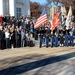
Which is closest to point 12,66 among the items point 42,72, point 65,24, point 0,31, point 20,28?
point 42,72

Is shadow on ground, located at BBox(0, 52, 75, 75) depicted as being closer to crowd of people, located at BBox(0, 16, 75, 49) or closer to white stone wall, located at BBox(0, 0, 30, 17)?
crowd of people, located at BBox(0, 16, 75, 49)

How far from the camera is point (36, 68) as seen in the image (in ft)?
54.8

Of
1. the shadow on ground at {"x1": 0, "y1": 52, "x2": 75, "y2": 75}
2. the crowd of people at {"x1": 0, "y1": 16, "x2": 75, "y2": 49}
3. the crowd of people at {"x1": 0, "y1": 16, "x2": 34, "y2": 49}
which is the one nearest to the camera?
the shadow on ground at {"x1": 0, "y1": 52, "x2": 75, "y2": 75}

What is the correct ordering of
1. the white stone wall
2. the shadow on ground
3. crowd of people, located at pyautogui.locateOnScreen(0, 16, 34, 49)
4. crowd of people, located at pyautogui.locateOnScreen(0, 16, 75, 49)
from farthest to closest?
the white stone wall
crowd of people, located at pyautogui.locateOnScreen(0, 16, 75, 49)
crowd of people, located at pyautogui.locateOnScreen(0, 16, 34, 49)
the shadow on ground

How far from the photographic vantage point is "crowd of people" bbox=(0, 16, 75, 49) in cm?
2709

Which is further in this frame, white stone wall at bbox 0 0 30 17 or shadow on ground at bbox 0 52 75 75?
white stone wall at bbox 0 0 30 17

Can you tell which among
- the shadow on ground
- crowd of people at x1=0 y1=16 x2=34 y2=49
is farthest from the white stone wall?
the shadow on ground

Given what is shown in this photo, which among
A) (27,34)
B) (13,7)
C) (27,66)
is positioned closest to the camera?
(27,66)

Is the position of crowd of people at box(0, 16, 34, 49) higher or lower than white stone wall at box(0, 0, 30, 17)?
lower

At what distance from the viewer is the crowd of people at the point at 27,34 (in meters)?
27.1

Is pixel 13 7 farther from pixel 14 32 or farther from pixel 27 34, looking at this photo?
pixel 14 32

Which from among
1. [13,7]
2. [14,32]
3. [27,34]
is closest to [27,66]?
[14,32]

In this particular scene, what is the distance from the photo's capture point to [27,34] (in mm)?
28672

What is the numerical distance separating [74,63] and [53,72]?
3415 mm
